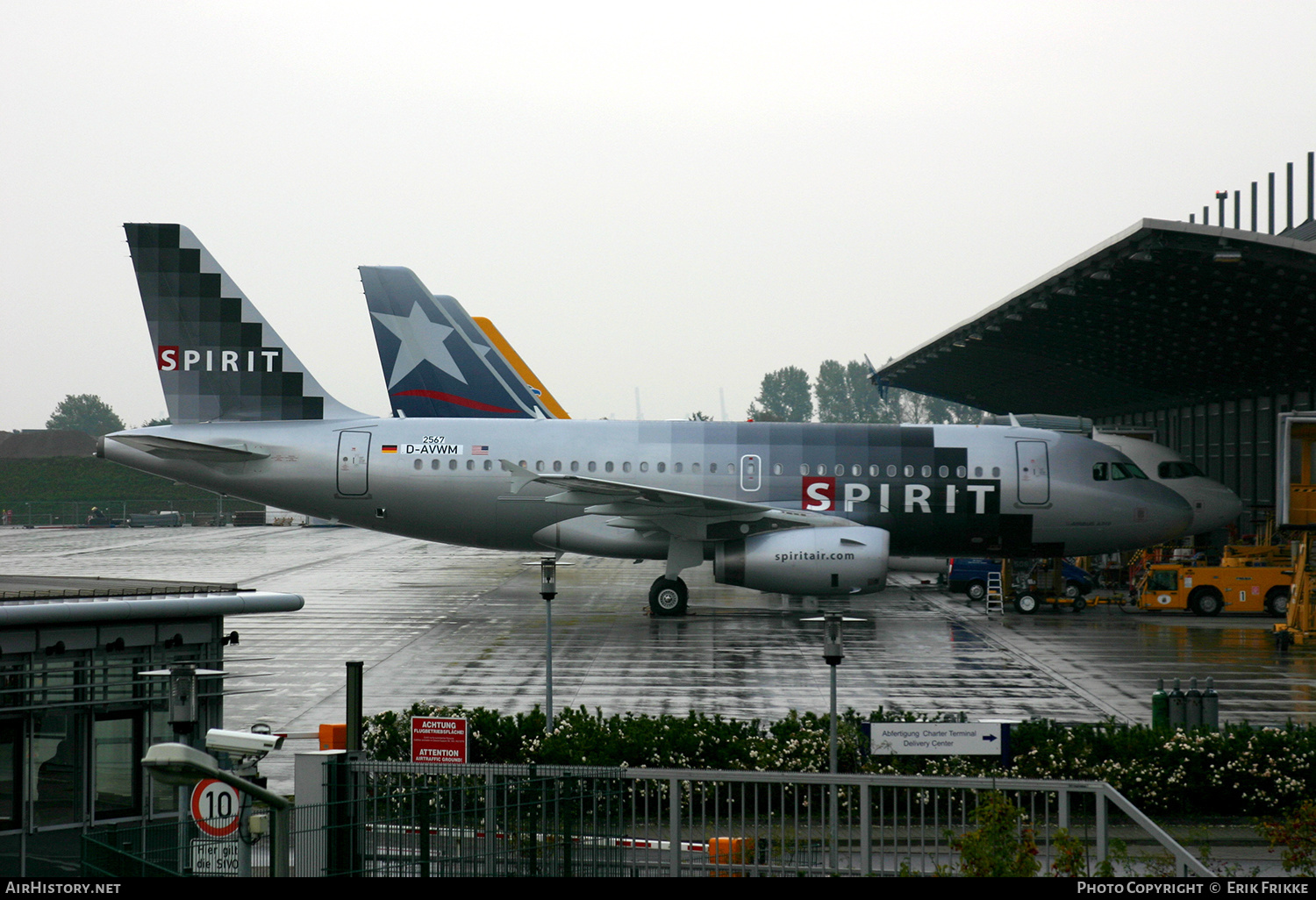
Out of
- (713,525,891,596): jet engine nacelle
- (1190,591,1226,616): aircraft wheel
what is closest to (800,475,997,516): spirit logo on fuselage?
(713,525,891,596): jet engine nacelle

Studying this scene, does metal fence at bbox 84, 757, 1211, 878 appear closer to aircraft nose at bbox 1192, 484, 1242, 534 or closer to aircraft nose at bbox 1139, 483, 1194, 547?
aircraft nose at bbox 1139, 483, 1194, 547

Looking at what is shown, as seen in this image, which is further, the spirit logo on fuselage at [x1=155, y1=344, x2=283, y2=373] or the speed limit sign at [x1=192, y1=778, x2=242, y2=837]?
the spirit logo on fuselage at [x1=155, y1=344, x2=283, y2=373]

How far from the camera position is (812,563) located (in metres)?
25.5

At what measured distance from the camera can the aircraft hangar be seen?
79.9 feet

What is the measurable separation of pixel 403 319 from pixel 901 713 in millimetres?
23831

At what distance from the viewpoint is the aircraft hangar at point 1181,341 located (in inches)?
958

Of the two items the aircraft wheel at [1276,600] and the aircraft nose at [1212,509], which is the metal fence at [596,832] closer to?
the aircraft nose at [1212,509]

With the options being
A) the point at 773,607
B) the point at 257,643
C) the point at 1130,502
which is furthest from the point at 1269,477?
the point at 257,643

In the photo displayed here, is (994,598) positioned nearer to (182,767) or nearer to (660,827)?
(660,827)

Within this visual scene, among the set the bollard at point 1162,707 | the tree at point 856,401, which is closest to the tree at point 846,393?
the tree at point 856,401

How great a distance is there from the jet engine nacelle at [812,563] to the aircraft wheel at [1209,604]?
960cm

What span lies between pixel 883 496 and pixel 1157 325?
418 inches

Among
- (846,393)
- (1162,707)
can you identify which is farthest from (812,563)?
(846,393)

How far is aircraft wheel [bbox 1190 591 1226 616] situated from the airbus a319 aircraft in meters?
1.88
